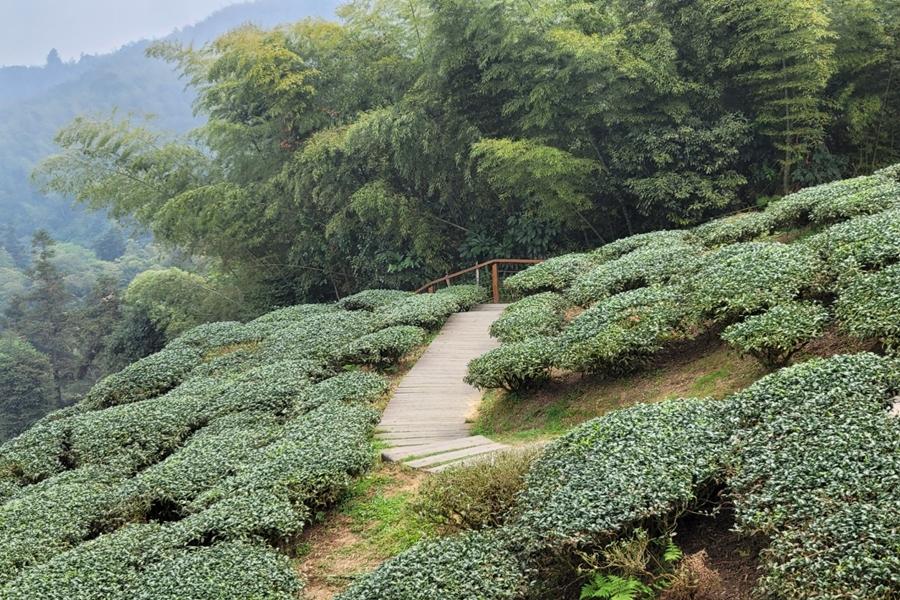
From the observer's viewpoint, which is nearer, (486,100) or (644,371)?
(644,371)

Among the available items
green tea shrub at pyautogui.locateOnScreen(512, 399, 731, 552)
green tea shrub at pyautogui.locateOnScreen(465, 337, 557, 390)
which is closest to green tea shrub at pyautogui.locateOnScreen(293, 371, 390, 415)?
green tea shrub at pyautogui.locateOnScreen(465, 337, 557, 390)

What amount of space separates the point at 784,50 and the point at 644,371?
6.51 m

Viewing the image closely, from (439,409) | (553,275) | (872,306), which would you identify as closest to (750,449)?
(872,306)

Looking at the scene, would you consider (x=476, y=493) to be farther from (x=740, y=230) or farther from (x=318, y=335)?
(x=740, y=230)

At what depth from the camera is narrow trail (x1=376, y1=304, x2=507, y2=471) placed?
500 centimetres

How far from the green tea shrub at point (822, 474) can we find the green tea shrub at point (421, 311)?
533 centimetres

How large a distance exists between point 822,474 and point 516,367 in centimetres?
310

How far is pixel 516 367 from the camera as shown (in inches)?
A: 226

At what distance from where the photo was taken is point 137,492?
15.8 ft

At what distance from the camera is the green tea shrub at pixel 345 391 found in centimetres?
629

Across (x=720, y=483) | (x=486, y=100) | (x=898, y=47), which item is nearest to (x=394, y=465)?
(x=720, y=483)

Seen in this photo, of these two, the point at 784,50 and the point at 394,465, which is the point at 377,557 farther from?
the point at 784,50

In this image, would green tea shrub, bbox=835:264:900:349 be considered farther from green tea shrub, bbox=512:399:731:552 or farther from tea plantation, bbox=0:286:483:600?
tea plantation, bbox=0:286:483:600

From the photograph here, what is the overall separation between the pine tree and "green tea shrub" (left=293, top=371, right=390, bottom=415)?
283 inches
